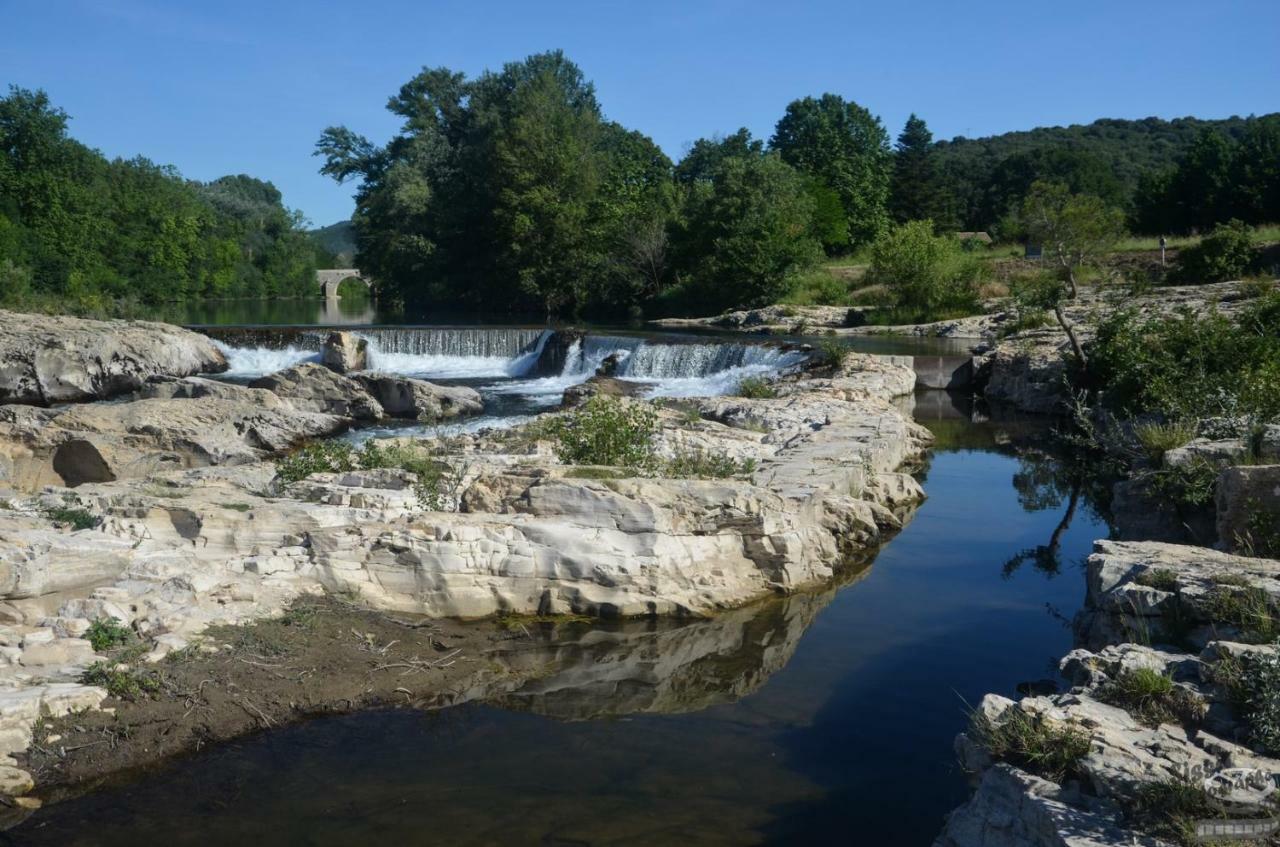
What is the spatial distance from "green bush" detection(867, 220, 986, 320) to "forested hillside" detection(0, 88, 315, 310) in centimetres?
2446

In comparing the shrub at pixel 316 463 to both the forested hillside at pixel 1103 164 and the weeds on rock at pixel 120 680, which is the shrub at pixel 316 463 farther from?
the forested hillside at pixel 1103 164

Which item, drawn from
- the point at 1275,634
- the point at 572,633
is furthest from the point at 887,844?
the point at 572,633

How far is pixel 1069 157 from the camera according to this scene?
5800cm

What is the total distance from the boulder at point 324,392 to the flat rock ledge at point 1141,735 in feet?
45.8

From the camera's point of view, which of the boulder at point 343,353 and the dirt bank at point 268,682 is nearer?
the dirt bank at point 268,682

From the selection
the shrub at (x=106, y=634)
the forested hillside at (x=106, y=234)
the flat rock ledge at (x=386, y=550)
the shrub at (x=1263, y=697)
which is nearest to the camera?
the shrub at (x=1263, y=697)

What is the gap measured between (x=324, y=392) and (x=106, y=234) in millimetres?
37956

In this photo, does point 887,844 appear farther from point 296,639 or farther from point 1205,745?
point 296,639

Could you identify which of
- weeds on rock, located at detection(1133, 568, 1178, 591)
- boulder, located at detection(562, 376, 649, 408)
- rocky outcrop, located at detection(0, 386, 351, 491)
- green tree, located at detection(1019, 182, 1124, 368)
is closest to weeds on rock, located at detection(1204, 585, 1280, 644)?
weeds on rock, located at detection(1133, 568, 1178, 591)

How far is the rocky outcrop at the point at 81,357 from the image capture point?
19609 mm

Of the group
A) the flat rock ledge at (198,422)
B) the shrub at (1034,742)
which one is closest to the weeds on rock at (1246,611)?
the shrub at (1034,742)

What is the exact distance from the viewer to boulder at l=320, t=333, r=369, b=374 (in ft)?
78.4

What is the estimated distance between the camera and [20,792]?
14.6 feet

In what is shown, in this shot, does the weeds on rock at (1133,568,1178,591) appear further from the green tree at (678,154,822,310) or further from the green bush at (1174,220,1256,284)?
the green tree at (678,154,822,310)
